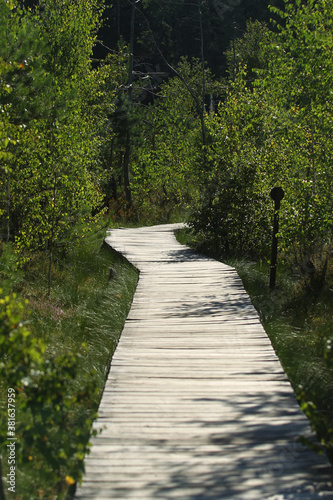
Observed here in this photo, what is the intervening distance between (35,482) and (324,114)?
24.0 ft

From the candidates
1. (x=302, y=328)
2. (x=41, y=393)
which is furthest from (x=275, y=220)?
(x=41, y=393)

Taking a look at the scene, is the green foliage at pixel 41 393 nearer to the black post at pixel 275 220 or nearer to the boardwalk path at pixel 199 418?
the boardwalk path at pixel 199 418

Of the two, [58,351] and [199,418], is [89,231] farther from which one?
[199,418]

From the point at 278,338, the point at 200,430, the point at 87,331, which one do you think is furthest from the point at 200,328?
the point at 200,430

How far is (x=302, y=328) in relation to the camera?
23.3 feet

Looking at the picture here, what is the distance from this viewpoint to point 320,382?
5.12m

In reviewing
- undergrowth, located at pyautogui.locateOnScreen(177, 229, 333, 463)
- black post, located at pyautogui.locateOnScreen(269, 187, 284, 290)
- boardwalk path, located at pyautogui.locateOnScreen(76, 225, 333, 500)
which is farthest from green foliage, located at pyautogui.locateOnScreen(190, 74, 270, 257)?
boardwalk path, located at pyautogui.locateOnScreen(76, 225, 333, 500)

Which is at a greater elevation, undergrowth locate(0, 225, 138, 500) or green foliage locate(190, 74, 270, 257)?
green foliage locate(190, 74, 270, 257)

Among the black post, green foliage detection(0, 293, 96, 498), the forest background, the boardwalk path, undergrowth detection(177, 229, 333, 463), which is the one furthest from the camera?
the black post

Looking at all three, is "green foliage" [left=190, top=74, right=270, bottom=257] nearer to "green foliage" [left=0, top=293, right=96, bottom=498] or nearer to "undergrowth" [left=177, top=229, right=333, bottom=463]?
"undergrowth" [left=177, top=229, right=333, bottom=463]

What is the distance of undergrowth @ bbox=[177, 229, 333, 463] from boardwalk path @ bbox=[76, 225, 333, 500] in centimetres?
20

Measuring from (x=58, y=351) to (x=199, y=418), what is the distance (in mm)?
2685

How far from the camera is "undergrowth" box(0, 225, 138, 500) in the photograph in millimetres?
3361

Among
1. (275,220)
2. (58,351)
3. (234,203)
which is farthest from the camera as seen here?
(234,203)
